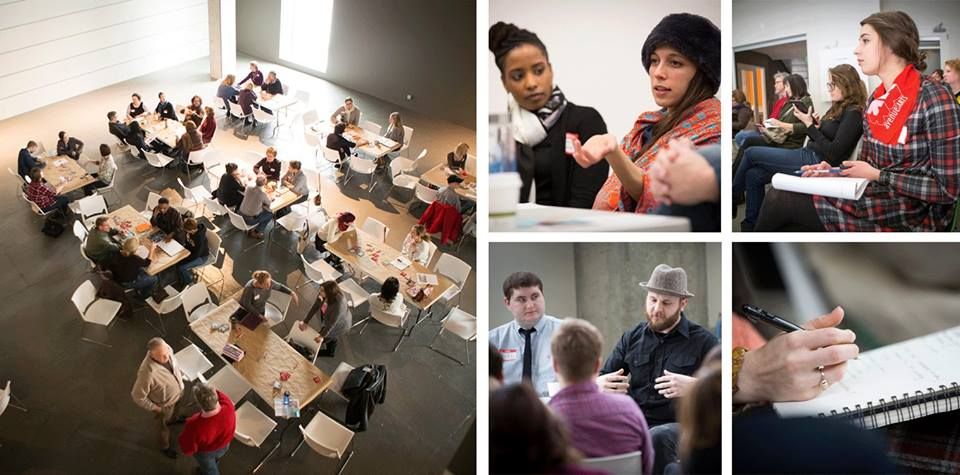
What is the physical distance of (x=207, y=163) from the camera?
6.66 m

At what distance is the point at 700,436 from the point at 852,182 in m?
1.66

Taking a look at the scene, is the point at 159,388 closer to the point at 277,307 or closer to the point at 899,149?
the point at 277,307

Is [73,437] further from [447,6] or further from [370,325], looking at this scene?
[447,6]

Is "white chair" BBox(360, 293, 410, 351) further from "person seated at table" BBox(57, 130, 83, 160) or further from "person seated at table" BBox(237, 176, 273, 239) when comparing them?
"person seated at table" BBox(57, 130, 83, 160)

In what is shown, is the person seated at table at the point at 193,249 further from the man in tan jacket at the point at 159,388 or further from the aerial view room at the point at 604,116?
the aerial view room at the point at 604,116

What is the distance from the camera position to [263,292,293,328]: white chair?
6344mm

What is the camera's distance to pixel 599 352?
4.41 meters

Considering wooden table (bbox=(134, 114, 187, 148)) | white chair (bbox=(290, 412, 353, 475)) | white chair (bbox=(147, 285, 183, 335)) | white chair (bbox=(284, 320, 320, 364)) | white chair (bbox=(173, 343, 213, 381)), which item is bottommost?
white chair (bbox=(290, 412, 353, 475))

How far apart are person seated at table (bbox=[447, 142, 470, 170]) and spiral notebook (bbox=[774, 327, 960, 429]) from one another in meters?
3.58

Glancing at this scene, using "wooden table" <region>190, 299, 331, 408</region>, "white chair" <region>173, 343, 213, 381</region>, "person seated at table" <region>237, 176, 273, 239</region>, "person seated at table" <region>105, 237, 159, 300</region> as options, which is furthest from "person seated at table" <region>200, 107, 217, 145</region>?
"white chair" <region>173, 343, 213, 381</region>

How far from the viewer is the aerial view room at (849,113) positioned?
4.29 meters

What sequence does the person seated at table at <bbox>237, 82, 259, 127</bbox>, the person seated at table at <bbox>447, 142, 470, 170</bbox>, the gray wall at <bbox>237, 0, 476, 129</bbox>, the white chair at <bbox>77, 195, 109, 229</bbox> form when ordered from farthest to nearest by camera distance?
1. the gray wall at <bbox>237, 0, 476, 129</bbox>
2. the person seated at table at <bbox>447, 142, 470, 170</bbox>
3. the white chair at <bbox>77, 195, 109, 229</bbox>
4. the person seated at table at <bbox>237, 82, 259, 127</bbox>

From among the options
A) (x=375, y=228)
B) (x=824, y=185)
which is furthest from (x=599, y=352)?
(x=375, y=228)

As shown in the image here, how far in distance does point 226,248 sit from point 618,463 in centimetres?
408
